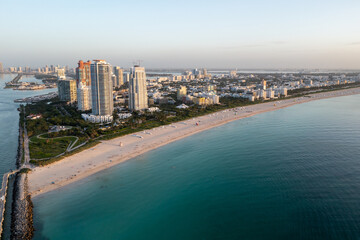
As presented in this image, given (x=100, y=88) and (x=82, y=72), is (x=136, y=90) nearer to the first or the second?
(x=100, y=88)

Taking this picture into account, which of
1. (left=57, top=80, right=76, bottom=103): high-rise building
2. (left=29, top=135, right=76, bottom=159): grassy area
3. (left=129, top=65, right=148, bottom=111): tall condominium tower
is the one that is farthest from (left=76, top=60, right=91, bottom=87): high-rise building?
(left=29, top=135, right=76, bottom=159): grassy area

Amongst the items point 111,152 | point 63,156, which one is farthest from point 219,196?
point 63,156

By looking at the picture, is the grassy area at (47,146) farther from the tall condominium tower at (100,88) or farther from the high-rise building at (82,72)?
the high-rise building at (82,72)

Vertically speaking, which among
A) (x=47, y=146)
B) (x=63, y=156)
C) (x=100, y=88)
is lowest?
(x=63, y=156)

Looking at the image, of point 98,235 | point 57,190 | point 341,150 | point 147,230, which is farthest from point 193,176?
point 341,150

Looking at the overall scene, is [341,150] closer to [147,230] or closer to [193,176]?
[193,176]

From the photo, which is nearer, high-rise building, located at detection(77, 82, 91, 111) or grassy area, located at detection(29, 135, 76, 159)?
grassy area, located at detection(29, 135, 76, 159)

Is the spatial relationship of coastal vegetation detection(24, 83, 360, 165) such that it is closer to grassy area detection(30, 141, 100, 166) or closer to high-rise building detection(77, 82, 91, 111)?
grassy area detection(30, 141, 100, 166)
